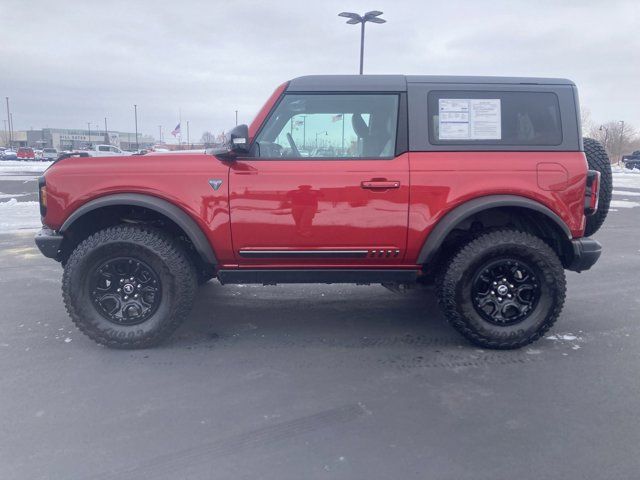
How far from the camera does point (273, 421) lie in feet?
9.64

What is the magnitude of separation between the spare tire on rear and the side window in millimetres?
1816

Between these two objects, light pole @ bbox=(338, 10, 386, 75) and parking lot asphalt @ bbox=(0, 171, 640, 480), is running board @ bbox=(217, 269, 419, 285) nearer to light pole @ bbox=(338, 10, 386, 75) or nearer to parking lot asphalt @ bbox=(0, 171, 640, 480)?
parking lot asphalt @ bbox=(0, 171, 640, 480)

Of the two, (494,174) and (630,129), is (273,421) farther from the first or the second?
(630,129)

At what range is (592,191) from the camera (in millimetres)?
3961

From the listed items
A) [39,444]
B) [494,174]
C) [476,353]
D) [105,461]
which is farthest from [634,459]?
[39,444]

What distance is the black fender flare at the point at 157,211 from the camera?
3818mm

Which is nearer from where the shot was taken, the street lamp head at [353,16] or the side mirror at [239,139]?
the side mirror at [239,139]

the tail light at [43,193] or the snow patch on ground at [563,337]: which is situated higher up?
the tail light at [43,193]

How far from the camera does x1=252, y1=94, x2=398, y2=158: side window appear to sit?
13.0ft

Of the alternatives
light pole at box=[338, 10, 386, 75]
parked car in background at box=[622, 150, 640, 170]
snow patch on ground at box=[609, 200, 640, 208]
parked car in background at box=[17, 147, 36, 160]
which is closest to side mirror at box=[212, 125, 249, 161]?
snow patch on ground at box=[609, 200, 640, 208]

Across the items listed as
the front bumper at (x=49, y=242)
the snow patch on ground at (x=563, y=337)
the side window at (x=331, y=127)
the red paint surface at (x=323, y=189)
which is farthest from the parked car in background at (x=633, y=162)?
the front bumper at (x=49, y=242)

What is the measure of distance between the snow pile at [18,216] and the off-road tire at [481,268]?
8.14m

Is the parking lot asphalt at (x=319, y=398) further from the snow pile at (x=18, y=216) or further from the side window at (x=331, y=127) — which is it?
the snow pile at (x=18, y=216)

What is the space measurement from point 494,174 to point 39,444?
3.30 metres
